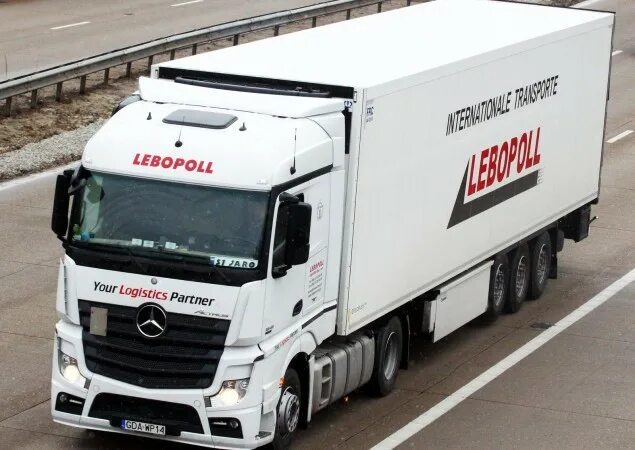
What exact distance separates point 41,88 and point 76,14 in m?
11.1

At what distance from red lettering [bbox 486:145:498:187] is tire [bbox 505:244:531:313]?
6.16ft

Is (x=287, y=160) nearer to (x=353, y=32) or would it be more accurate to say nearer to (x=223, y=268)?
(x=223, y=268)

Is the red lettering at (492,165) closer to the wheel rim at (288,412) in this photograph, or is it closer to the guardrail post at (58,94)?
the wheel rim at (288,412)

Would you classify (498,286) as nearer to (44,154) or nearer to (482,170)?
(482,170)

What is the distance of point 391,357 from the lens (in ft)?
48.6

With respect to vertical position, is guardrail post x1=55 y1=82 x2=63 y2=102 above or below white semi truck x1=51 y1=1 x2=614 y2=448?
below

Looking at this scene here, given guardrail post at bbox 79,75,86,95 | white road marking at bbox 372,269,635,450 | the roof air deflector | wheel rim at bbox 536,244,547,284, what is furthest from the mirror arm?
guardrail post at bbox 79,75,86,95

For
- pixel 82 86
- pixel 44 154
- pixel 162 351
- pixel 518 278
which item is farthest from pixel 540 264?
pixel 82 86

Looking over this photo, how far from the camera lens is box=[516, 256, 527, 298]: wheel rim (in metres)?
18.2

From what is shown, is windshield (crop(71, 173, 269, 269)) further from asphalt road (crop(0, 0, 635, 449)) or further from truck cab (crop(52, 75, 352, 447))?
asphalt road (crop(0, 0, 635, 449))

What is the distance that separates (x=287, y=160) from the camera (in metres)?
12.0

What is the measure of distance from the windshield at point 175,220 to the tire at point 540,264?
7.52 metres

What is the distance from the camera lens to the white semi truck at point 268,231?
468 inches

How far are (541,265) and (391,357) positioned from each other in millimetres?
4754
